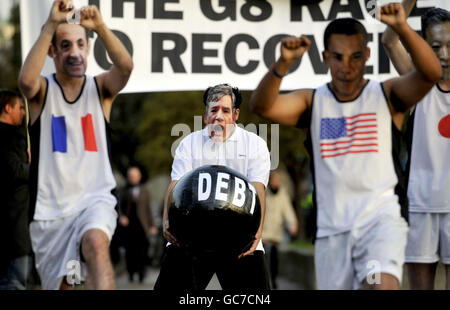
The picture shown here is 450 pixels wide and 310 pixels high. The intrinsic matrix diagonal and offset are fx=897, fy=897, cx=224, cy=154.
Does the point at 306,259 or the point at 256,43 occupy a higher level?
the point at 256,43

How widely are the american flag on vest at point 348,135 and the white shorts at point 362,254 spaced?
51 centimetres

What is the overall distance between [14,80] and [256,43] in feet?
81.8

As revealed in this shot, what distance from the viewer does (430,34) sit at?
7363 millimetres

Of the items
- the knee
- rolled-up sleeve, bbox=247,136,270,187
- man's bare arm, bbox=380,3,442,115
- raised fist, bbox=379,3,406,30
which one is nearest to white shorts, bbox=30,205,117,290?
the knee

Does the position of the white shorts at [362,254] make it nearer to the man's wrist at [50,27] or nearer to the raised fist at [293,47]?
the raised fist at [293,47]

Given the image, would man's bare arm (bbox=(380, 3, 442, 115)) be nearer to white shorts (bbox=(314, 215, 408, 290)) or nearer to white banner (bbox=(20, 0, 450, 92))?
white shorts (bbox=(314, 215, 408, 290))

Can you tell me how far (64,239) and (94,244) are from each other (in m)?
0.55

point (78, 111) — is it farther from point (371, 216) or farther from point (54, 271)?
point (371, 216)

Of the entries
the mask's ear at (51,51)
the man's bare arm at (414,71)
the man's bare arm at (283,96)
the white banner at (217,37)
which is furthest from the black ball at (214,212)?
the white banner at (217,37)

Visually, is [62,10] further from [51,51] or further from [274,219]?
[274,219]

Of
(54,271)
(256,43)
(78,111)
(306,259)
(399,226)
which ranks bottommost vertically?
(306,259)
